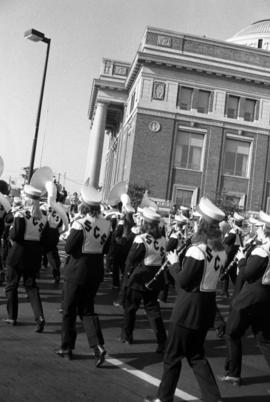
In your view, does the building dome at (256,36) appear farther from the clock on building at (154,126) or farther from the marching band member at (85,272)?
the marching band member at (85,272)

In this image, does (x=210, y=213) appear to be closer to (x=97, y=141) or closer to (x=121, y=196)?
(x=121, y=196)

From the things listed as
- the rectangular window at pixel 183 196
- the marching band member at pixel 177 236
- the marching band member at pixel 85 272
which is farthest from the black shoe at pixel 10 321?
the rectangular window at pixel 183 196

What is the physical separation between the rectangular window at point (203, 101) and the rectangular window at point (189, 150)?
1.79 meters

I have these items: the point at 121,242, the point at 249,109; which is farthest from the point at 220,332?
the point at 249,109

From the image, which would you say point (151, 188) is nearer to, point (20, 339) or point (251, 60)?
point (251, 60)

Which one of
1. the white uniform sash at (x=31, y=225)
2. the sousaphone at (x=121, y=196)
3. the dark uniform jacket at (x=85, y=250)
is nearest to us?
the dark uniform jacket at (x=85, y=250)

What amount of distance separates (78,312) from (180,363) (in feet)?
6.18

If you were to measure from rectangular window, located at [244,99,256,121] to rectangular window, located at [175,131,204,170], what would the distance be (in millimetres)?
3564

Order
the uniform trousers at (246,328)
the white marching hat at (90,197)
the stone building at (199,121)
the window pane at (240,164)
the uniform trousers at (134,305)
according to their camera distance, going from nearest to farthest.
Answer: the uniform trousers at (246,328), the white marching hat at (90,197), the uniform trousers at (134,305), the stone building at (199,121), the window pane at (240,164)

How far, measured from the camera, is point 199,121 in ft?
116

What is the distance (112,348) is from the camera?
6691 millimetres

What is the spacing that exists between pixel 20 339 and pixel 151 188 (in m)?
28.2

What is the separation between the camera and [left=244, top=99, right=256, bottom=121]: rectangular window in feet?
118

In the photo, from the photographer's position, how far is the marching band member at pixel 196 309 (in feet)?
15.0
